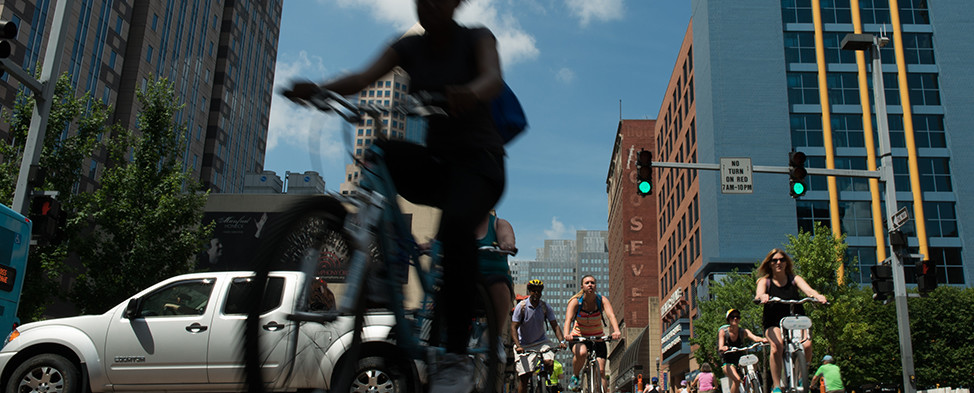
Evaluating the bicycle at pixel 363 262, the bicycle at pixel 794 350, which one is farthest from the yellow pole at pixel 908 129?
the bicycle at pixel 363 262

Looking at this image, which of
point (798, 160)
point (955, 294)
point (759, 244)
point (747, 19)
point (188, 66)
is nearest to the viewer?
point (798, 160)

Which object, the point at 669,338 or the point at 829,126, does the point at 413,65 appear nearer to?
the point at 829,126

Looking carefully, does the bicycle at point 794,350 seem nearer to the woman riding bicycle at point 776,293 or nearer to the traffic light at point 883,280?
the woman riding bicycle at point 776,293

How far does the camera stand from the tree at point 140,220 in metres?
21.0

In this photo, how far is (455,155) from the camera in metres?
2.90

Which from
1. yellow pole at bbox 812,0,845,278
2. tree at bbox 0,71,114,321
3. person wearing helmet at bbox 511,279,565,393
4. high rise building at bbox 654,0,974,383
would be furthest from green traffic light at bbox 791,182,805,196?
yellow pole at bbox 812,0,845,278

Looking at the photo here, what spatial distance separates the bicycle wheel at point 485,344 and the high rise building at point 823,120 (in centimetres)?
4813

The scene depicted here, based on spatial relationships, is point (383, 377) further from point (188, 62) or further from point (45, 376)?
point (188, 62)

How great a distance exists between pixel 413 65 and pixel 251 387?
4.93 feet

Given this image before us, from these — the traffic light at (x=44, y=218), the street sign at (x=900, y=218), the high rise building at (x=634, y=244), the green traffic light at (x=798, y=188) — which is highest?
the high rise building at (x=634, y=244)

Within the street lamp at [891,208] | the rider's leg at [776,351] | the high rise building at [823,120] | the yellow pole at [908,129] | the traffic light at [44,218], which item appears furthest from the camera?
the high rise building at [823,120]

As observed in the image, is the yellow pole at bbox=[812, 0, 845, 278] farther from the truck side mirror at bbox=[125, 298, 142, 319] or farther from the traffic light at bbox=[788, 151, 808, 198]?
the truck side mirror at bbox=[125, 298, 142, 319]

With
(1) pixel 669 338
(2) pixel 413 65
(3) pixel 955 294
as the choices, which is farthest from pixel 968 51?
(2) pixel 413 65

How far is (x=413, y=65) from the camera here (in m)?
3.12
